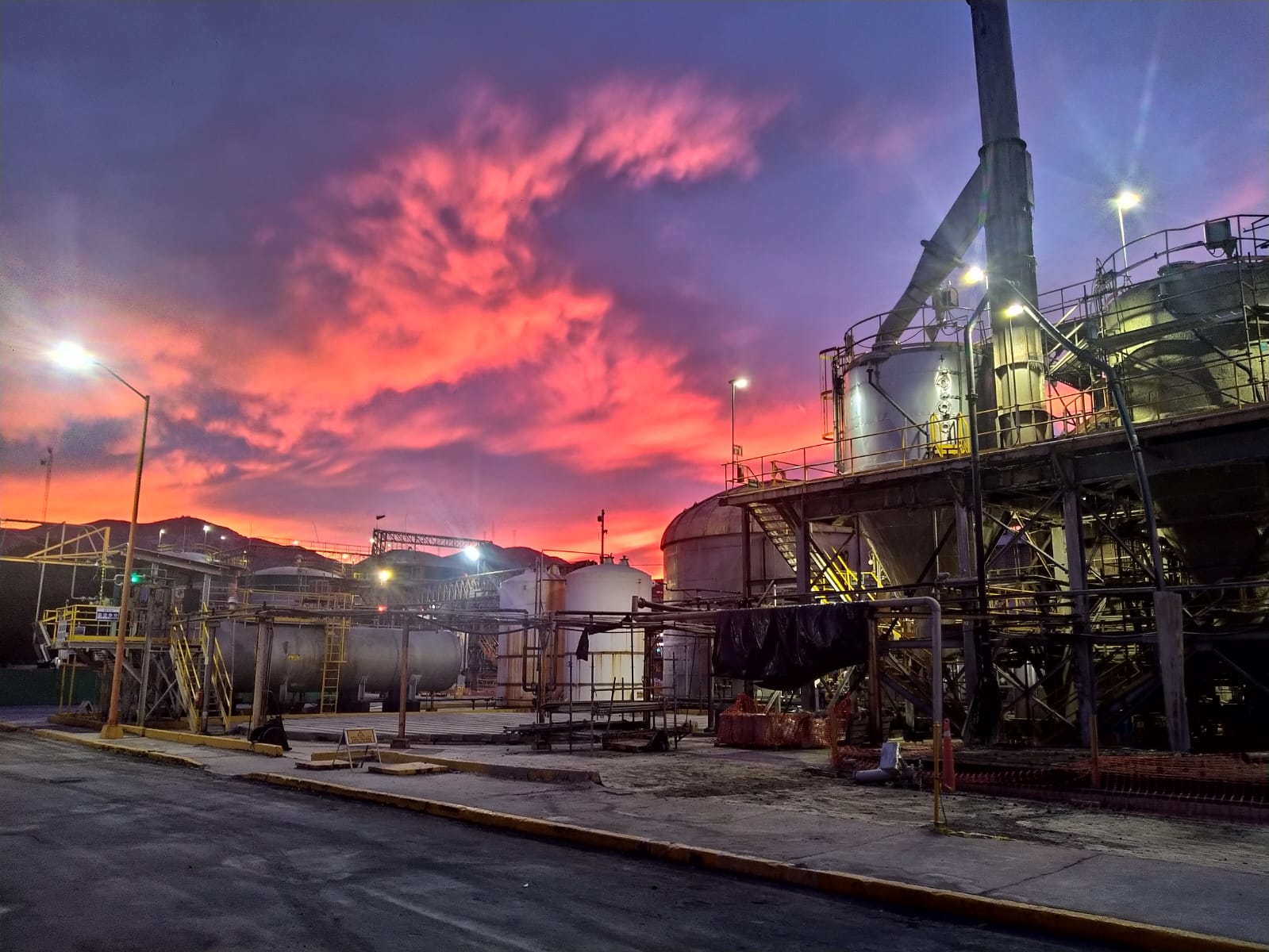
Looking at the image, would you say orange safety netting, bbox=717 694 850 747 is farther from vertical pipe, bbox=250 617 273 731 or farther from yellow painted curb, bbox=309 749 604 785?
vertical pipe, bbox=250 617 273 731

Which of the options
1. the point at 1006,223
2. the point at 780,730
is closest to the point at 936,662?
the point at 780,730

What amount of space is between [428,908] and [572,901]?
1.23 meters

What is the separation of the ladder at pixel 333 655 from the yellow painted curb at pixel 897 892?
26.0 m

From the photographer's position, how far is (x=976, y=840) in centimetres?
1048

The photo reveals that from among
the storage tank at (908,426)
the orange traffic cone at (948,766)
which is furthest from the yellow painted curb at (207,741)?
the storage tank at (908,426)

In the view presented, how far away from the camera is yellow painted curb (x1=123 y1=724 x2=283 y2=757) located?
20906 mm

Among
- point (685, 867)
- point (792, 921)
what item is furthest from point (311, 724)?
point (792, 921)

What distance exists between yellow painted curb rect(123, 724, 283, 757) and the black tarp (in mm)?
10437

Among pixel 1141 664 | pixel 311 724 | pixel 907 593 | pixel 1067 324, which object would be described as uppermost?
pixel 1067 324

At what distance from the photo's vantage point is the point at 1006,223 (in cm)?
2853

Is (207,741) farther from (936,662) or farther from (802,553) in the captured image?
(936,662)

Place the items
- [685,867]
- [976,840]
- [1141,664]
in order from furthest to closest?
[1141,664], [976,840], [685,867]

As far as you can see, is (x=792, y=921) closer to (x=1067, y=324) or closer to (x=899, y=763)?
(x=899, y=763)

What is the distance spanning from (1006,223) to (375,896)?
1082 inches
